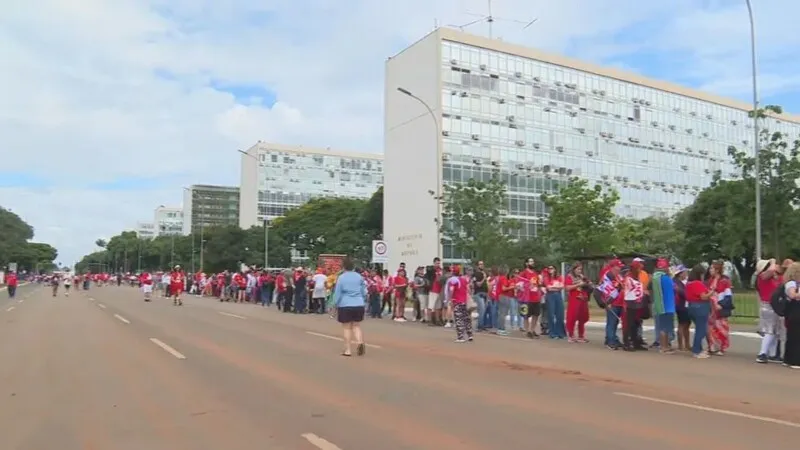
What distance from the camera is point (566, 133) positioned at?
3152 inches

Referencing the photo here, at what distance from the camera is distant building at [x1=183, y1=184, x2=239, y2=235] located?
596 feet

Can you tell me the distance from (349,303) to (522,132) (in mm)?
65470

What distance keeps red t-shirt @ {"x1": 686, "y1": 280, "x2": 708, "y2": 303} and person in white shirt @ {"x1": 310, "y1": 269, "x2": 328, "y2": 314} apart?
1775cm

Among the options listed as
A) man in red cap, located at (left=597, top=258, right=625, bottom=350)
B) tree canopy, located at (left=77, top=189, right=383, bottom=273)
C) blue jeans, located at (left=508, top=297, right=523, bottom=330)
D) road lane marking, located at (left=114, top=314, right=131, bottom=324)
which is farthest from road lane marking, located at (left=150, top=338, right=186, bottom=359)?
tree canopy, located at (left=77, top=189, right=383, bottom=273)

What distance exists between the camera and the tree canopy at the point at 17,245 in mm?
119938

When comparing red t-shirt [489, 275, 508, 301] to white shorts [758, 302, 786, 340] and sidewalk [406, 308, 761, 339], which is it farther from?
white shorts [758, 302, 786, 340]

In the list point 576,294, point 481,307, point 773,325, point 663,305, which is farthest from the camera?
point 481,307

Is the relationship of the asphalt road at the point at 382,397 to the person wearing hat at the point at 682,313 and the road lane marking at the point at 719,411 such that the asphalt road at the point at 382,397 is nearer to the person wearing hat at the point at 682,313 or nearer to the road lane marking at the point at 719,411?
the road lane marking at the point at 719,411

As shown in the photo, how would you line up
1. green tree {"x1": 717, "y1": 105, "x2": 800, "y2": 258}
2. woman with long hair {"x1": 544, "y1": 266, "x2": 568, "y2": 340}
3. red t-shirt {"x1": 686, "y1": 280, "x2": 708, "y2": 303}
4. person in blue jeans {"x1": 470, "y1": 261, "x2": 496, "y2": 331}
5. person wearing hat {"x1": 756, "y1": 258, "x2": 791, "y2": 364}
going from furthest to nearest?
green tree {"x1": 717, "y1": 105, "x2": 800, "y2": 258}, person in blue jeans {"x1": 470, "y1": 261, "x2": 496, "y2": 331}, woman with long hair {"x1": 544, "y1": 266, "x2": 568, "y2": 340}, red t-shirt {"x1": 686, "y1": 280, "x2": 708, "y2": 303}, person wearing hat {"x1": 756, "y1": 258, "x2": 791, "y2": 364}

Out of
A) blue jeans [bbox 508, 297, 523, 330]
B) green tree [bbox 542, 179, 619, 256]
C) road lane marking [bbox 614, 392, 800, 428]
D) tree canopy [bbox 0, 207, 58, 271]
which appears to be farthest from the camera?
tree canopy [bbox 0, 207, 58, 271]

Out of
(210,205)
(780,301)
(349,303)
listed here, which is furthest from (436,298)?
(210,205)

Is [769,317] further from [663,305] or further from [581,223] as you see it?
[581,223]

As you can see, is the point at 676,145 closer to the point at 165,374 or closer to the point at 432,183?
the point at 432,183

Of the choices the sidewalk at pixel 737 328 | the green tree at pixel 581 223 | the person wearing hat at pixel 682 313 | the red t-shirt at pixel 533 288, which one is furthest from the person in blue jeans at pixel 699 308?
the green tree at pixel 581 223
